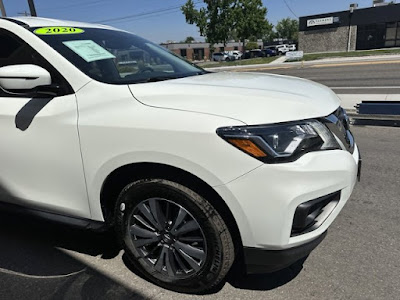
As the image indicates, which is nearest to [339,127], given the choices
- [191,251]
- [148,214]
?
[191,251]

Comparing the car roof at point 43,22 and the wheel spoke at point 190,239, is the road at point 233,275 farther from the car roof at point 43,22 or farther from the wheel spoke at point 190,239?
the car roof at point 43,22

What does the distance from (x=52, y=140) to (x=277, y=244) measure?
1557mm

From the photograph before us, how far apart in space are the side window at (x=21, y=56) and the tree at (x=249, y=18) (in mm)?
44841

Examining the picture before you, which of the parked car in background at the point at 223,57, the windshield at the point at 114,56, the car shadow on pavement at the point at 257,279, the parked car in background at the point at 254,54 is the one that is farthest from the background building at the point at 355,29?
the car shadow on pavement at the point at 257,279

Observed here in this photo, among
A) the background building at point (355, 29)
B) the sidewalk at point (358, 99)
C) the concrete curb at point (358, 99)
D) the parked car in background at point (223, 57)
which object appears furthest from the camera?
the parked car in background at point (223, 57)

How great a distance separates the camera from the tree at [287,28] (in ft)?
335

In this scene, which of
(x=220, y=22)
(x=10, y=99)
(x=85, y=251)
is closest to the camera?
(x=10, y=99)

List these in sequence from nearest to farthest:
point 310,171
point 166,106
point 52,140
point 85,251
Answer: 1. point 310,171
2. point 166,106
3. point 52,140
4. point 85,251

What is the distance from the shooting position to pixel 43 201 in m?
2.65

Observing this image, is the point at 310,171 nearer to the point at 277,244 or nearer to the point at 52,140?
the point at 277,244

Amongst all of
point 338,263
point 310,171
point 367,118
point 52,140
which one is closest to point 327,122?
point 310,171

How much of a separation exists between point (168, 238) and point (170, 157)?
612 mm

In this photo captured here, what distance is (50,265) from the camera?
2801 mm

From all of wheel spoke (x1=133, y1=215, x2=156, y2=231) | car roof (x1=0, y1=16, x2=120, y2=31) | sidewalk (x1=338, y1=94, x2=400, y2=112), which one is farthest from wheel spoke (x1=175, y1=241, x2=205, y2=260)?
sidewalk (x1=338, y1=94, x2=400, y2=112)
